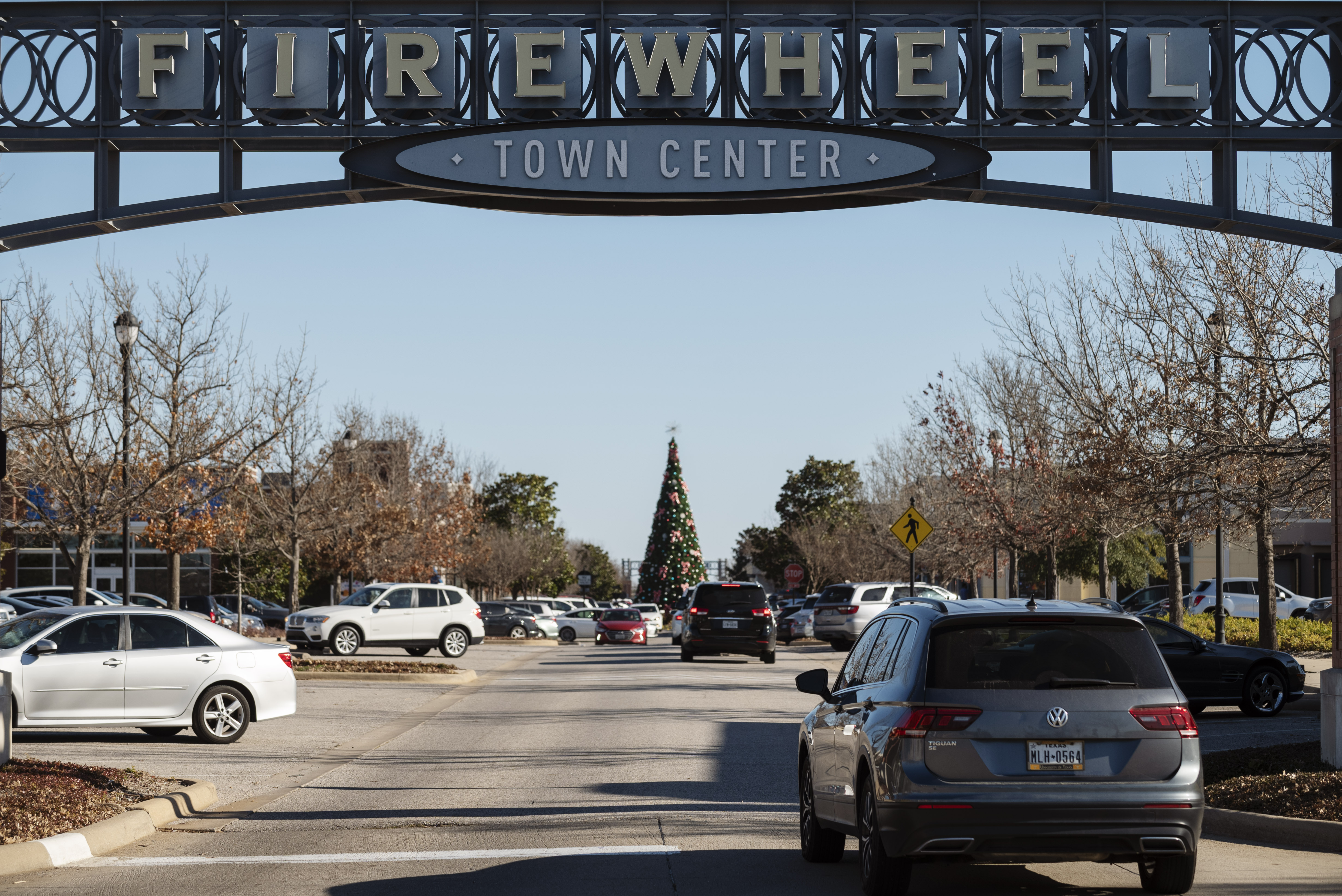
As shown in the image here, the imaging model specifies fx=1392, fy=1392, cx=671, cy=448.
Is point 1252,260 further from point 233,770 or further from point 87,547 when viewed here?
point 87,547

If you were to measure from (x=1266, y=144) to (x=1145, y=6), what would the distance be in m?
Answer: 1.59

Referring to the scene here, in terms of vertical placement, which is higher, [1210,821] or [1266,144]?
[1266,144]

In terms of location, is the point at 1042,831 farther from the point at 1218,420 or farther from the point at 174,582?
the point at 174,582

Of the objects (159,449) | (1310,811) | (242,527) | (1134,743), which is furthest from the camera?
(242,527)

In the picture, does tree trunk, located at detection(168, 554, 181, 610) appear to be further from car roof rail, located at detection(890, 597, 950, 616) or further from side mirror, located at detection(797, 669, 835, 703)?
car roof rail, located at detection(890, 597, 950, 616)

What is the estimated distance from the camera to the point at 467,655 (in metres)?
39.6

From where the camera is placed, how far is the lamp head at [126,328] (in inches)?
952

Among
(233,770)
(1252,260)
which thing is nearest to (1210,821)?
(233,770)

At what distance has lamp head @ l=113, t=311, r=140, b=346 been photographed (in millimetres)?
24172

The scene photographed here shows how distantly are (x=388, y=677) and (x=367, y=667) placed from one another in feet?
5.22

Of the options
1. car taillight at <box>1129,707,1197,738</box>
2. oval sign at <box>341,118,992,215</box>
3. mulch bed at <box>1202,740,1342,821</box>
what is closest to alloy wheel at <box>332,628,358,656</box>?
oval sign at <box>341,118,992,215</box>

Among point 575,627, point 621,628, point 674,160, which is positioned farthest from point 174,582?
point 674,160

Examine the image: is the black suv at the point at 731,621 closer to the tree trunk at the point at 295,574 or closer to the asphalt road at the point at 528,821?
the asphalt road at the point at 528,821

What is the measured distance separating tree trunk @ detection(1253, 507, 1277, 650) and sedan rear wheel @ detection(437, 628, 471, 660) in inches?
733
